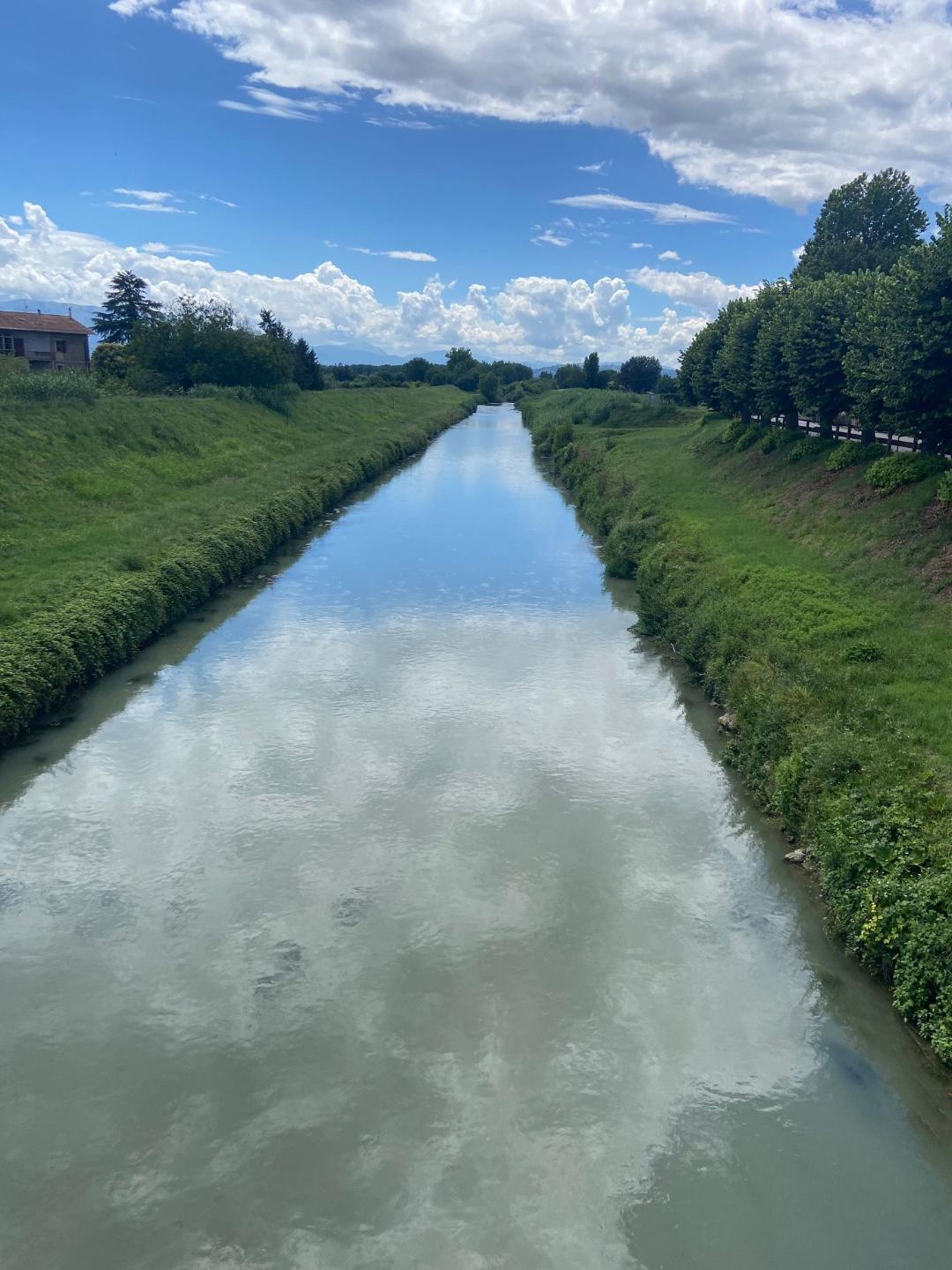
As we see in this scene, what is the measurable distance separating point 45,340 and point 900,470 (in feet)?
238

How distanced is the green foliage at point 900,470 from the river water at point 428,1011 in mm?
12503

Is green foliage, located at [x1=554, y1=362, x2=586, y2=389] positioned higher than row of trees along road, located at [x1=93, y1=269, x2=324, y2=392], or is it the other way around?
green foliage, located at [x1=554, y1=362, x2=586, y2=389]

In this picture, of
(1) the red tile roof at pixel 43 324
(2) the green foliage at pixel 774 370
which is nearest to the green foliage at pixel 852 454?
(2) the green foliage at pixel 774 370

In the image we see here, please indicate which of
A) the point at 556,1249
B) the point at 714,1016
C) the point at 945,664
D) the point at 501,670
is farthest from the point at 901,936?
the point at 501,670

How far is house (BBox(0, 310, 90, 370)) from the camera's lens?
73125 mm

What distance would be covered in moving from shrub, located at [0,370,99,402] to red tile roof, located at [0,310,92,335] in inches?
1429

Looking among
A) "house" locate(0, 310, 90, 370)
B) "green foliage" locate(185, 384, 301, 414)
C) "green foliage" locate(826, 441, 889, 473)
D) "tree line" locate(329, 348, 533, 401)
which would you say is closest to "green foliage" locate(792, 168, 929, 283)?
"green foliage" locate(826, 441, 889, 473)

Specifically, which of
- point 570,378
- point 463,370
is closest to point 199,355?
point 570,378

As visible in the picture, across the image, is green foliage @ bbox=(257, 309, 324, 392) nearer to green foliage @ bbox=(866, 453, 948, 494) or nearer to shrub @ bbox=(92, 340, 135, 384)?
shrub @ bbox=(92, 340, 135, 384)

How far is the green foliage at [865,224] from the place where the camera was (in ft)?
189

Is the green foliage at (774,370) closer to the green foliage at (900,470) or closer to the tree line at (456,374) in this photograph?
the green foliage at (900,470)

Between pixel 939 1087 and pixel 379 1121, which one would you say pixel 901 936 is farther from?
pixel 379 1121

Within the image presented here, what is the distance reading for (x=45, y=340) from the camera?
75625 millimetres

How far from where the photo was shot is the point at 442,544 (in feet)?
134
